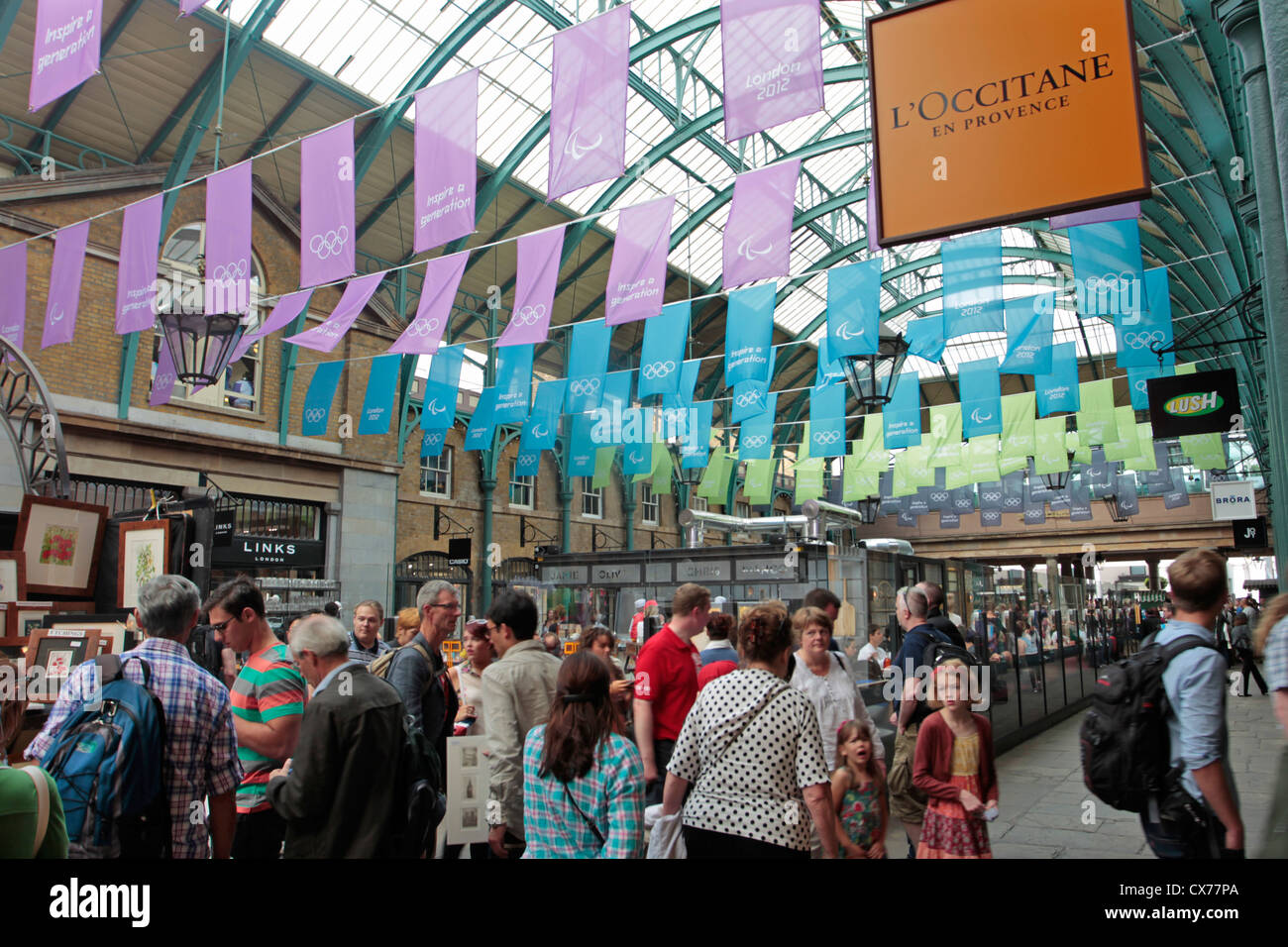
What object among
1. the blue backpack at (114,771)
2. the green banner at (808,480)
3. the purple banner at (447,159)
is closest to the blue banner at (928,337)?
the purple banner at (447,159)

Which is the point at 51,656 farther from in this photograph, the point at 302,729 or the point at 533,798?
the point at 533,798

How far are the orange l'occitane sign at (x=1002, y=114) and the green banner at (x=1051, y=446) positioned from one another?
53.5 ft

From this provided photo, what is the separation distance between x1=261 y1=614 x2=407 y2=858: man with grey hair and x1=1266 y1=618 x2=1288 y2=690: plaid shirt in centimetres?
288

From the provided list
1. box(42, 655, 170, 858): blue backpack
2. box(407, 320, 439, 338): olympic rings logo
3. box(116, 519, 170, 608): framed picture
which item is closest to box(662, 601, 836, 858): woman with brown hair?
box(42, 655, 170, 858): blue backpack

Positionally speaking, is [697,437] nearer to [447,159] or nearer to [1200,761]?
[447,159]

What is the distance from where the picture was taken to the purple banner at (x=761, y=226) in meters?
9.76

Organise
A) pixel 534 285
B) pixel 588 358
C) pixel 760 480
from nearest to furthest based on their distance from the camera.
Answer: pixel 534 285 < pixel 588 358 < pixel 760 480

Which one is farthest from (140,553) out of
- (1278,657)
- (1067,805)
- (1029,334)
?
(1029,334)

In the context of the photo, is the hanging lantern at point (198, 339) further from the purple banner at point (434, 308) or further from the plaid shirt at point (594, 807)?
the plaid shirt at point (594, 807)

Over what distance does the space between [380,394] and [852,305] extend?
932 cm

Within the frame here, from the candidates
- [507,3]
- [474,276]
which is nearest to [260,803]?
[507,3]

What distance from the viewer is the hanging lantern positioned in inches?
368

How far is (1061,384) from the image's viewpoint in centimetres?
1620
